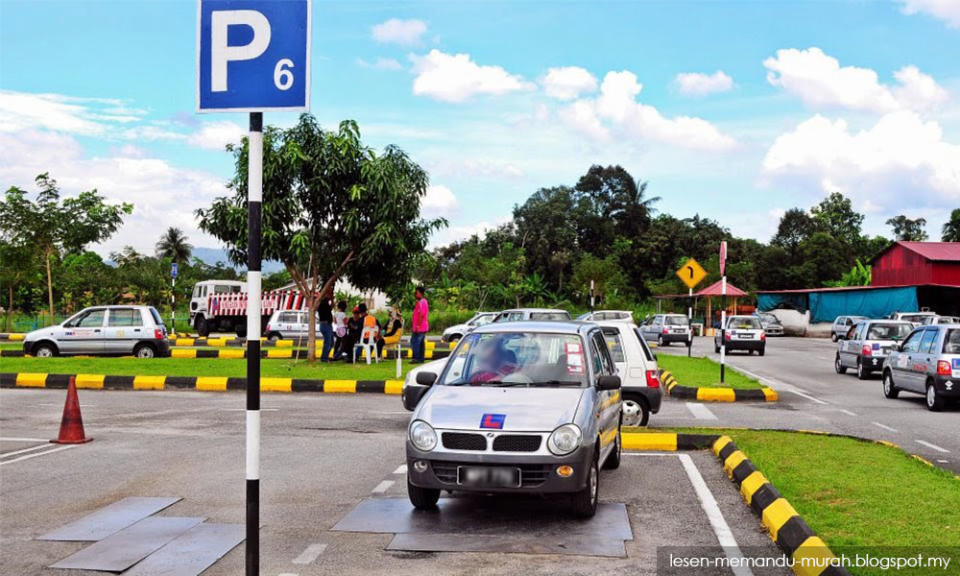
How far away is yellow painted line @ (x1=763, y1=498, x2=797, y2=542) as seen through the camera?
269 inches

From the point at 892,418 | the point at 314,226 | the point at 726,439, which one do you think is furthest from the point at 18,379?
the point at 892,418

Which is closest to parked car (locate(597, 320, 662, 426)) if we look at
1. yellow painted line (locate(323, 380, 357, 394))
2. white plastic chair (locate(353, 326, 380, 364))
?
yellow painted line (locate(323, 380, 357, 394))

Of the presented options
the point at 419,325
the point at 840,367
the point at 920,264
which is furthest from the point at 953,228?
the point at 419,325

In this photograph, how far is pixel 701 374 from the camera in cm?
2275

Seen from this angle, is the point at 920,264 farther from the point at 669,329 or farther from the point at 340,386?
the point at 340,386

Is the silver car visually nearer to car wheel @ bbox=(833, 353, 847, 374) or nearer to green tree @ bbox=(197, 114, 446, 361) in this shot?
green tree @ bbox=(197, 114, 446, 361)

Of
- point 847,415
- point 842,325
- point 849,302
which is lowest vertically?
point 847,415

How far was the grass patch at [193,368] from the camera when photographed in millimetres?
21297

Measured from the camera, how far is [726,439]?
11.1 m

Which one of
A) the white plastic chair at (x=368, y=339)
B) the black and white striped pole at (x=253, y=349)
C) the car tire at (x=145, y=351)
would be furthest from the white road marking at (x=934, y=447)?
the car tire at (x=145, y=351)

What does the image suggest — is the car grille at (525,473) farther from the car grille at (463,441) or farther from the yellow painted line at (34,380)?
the yellow painted line at (34,380)

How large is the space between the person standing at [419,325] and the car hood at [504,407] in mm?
15977

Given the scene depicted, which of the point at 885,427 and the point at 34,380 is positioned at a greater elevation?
the point at 34,380

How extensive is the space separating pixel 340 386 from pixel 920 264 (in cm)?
4797
